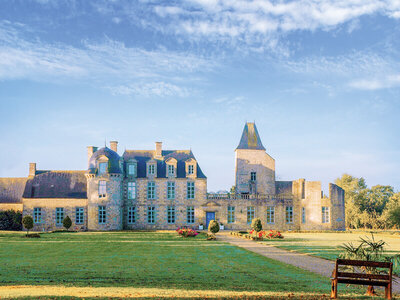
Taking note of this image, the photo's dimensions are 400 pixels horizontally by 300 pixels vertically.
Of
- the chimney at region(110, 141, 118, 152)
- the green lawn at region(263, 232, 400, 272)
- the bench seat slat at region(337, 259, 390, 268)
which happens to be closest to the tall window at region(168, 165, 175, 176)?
the chimney at region(110, 141, 118, 152)

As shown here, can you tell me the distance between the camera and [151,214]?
4766cm

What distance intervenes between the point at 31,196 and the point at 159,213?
13166mm

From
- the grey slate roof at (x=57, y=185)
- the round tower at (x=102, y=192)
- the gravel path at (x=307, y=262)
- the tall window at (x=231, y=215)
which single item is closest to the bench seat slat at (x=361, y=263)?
the gravel path at (x=307, y=262)

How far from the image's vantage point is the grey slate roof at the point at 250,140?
171ft

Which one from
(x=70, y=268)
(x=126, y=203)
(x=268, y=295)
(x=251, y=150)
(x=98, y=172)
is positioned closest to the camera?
(x=268, y=295)

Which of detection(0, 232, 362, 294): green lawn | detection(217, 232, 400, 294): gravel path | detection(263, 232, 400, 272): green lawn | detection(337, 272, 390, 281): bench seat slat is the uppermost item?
detection(337, 272, 390, 281): bench seat slat

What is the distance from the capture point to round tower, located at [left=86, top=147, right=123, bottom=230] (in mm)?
44562

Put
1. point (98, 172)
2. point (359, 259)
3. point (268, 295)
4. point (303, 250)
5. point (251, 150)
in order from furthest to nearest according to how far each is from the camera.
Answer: point (251, 150) → point (98, 172) → point (303, 250) → point (359, 259) → point (268, 295)

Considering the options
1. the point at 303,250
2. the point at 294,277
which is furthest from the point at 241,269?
the point at 303,250

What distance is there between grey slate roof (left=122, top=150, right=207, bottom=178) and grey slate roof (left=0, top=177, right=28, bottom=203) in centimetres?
1127

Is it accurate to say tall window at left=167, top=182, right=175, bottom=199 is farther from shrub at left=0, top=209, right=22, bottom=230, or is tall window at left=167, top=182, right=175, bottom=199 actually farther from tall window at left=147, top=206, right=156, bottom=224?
shrub at left=0, top=209, right=22, bottom=230

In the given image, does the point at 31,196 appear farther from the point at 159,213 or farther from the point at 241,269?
the point at 241,269

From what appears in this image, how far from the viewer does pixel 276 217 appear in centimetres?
4900

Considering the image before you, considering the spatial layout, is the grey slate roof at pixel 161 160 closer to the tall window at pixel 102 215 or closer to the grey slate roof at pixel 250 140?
the tall window at pixel 102 215
